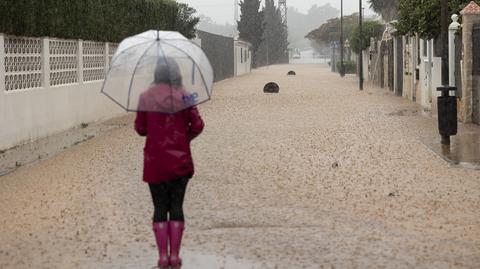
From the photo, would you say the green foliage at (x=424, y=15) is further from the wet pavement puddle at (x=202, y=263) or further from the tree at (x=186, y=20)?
the wet pavement puddle at (x=202, y=263)

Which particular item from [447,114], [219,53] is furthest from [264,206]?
[219,53]

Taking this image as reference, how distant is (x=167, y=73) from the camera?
5227 mm

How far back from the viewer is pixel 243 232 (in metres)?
6.55

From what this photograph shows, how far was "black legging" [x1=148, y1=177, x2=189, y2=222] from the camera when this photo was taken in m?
5.34

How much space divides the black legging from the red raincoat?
0.25 feet

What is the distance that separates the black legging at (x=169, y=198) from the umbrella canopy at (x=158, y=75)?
1.73 ft

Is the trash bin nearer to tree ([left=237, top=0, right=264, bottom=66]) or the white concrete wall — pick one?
the white concrete wall

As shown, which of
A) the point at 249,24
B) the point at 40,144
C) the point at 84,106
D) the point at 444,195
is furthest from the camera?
the point at 249,24

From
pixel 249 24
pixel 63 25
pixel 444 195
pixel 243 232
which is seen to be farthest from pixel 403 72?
pixel 249 24

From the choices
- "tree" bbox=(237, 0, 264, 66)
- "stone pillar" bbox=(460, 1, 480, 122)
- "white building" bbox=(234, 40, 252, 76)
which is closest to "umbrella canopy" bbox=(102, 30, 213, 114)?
"stone pillar" bbox=(460, 1, 480, 122)

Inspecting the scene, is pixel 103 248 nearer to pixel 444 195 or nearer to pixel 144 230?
pixel 144 230

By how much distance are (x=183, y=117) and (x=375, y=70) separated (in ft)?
104

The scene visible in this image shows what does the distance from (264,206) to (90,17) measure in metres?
10.3

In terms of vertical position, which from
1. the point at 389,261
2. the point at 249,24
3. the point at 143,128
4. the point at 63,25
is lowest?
the point at 389,261
